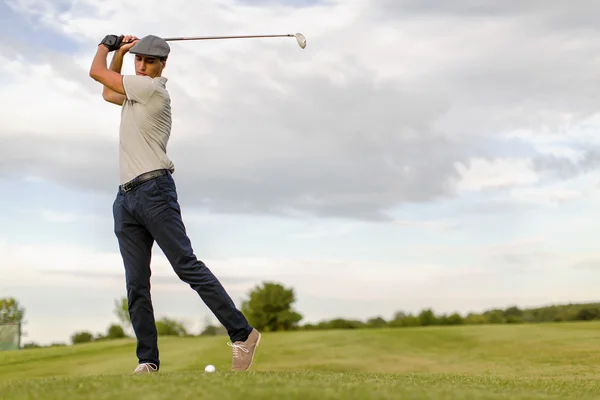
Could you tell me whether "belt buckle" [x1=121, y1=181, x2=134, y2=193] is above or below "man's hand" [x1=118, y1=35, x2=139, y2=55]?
below

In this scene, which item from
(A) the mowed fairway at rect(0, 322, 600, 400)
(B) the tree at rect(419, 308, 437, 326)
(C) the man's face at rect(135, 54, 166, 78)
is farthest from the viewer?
(B) the tree at rect(419, 308, 437, 326)

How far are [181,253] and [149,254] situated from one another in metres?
0.52

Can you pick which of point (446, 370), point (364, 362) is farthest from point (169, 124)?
point (364, 362)

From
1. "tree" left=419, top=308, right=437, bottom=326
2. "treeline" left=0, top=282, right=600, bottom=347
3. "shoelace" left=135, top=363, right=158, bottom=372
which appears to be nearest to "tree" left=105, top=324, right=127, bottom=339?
"treeline" left=0, top=282, right=600, bottom=347

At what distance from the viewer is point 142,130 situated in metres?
7.48

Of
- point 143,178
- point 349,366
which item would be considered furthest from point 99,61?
point 349,366

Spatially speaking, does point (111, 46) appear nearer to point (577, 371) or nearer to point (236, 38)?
point (236, 38)

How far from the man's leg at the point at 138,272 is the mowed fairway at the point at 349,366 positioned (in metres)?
0.71

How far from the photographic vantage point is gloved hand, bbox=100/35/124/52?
775 centimetres

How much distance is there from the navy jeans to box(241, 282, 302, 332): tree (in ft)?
Result: 48.9

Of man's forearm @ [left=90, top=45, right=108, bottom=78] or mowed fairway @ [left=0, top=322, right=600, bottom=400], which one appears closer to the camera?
mowed fairway @ [left=0, top=322, right=600, bottom=400]

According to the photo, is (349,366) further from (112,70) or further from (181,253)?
(112,70)

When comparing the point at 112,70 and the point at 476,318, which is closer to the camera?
the point at 112,70

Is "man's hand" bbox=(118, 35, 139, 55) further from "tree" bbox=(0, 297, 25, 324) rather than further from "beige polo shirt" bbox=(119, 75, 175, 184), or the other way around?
"tree" bbox=(0, 297, 25, 324)
